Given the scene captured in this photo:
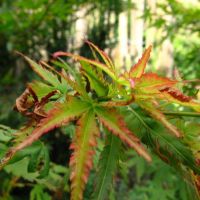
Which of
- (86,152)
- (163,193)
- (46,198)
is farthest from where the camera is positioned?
(163,193)

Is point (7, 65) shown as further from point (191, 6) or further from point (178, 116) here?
point (178, 116)

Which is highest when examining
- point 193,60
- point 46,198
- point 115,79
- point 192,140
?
point 115,79

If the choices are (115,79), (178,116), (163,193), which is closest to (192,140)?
(178,116)

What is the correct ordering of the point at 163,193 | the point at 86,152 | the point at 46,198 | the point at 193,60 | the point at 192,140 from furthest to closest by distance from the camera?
1. the point at 193,60
2. the point at 163,193
3. the point at 46,198
4. the point at 192,140
5. the point at 86,152

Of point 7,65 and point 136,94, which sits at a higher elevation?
point 136,94

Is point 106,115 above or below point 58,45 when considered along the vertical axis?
above

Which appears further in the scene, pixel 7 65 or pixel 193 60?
pixel 7 65

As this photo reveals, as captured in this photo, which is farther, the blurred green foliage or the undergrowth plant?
the blurred green foliage

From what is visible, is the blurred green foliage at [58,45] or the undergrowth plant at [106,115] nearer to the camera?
the undergrowth plant at [106,115]
